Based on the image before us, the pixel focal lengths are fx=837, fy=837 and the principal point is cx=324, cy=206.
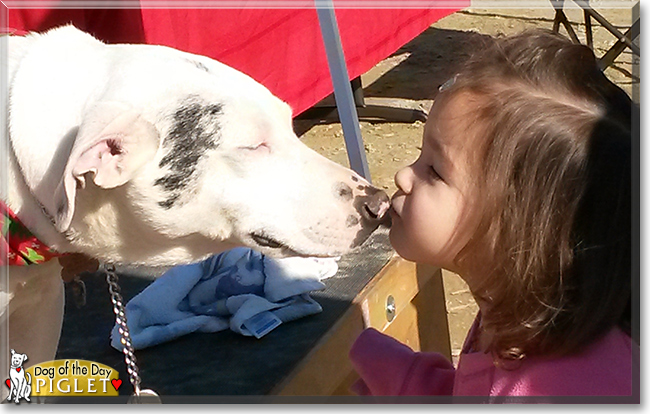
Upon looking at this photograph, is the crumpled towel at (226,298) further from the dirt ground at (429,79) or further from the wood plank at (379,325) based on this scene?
the dirt ground at (429,79)

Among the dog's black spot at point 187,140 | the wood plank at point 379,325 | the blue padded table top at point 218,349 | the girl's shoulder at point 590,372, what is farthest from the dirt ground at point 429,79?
the dog's black spot at point 187,140

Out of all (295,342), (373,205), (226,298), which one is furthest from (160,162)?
(226,298)

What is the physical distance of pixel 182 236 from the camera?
1.68 m

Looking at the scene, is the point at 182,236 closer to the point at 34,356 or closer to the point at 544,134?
the point at 34,356

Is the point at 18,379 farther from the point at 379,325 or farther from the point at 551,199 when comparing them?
the point at 551,199

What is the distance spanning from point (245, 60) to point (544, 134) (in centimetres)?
218

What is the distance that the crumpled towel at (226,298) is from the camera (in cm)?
228

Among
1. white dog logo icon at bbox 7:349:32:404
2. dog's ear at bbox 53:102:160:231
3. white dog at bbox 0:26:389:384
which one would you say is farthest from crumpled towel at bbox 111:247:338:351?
dog's ear at bbox 53:102:160:231

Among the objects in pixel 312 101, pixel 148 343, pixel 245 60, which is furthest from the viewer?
pixel 312 101

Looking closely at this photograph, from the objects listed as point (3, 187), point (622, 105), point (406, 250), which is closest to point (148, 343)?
point (3, 187)

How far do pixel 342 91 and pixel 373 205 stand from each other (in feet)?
4.86

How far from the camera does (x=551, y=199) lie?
138cm

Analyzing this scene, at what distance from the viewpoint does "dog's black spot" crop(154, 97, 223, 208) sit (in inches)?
61.6

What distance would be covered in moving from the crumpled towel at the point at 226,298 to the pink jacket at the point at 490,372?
23.9 inches
